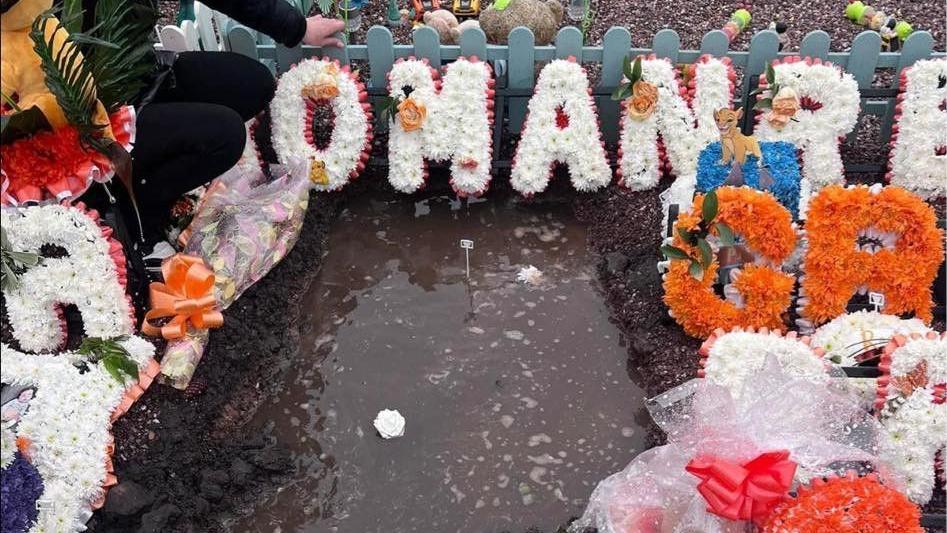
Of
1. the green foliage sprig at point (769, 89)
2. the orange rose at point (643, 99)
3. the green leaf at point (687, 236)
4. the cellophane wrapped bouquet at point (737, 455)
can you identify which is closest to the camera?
the cellophane wrapped bouquet at point (737, 455)

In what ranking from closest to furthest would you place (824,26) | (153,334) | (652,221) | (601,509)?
1. (601,509)
2. (153,334)
3. (652,221)
4. (824,26)

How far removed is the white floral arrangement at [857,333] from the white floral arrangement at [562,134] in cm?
141

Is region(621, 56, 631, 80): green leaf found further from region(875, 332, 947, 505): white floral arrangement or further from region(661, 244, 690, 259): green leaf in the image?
region(875, 332, 947, 505): white floral arrangement

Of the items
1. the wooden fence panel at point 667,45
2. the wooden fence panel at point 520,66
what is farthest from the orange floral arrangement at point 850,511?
the wooden fence panel at point 520,66

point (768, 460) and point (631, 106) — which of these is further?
point (631, 106)

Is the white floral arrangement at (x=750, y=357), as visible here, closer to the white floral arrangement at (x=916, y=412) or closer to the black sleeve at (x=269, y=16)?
the white floral arrangement at (x=916, y=412)

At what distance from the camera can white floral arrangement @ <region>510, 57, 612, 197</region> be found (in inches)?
168

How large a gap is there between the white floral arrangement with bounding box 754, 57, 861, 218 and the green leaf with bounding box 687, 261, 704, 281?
0.97 m

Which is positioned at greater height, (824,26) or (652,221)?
(824,26)

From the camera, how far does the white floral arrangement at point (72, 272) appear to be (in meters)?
3.40

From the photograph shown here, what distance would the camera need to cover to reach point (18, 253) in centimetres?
323

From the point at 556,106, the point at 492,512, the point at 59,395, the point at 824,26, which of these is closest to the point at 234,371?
the point at 59,395

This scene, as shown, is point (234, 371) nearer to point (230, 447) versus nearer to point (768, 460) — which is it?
point (230, 447)

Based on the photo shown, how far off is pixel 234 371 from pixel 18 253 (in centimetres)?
93
